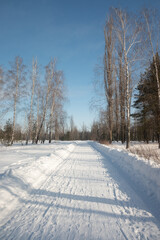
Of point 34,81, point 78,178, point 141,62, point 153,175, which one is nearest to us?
point 153,175

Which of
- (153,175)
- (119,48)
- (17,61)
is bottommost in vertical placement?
(153,175)

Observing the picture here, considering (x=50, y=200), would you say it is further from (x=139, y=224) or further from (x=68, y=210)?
(x=139, y=224)

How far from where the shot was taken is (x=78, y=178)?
4.18 metres

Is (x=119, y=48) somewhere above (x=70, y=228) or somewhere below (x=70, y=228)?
above

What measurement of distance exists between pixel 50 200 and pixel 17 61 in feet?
59.3

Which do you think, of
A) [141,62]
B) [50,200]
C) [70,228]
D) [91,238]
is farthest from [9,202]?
[141,62]

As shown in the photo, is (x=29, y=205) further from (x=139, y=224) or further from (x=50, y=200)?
(x=139, y=224)

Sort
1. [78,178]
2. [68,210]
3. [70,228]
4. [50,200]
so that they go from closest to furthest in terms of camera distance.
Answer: [70,228]
[68,210]
[50,200]
[78,178]

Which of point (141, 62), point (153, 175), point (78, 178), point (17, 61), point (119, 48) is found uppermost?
point (17, 61)

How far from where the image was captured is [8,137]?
14383 mm

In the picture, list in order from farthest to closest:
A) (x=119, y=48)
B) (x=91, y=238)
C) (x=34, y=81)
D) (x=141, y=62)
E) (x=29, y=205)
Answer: (x=34, y=81), (x=119, y=48), (x=141, y=62), (x=29, y=205), (x=91, y=238)

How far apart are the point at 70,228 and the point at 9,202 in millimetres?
1577

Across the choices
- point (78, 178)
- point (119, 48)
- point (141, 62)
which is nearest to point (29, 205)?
point (78, 178)

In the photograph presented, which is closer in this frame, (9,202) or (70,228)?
(70,228)
